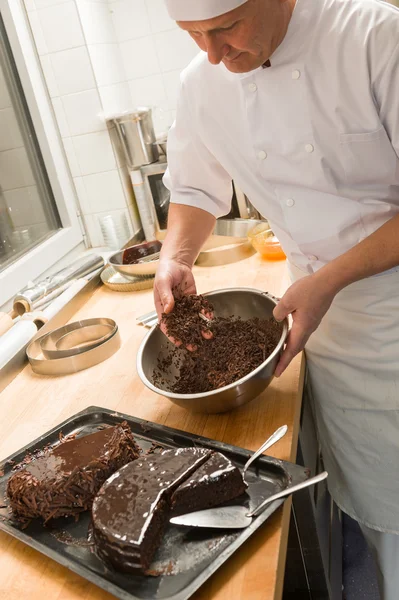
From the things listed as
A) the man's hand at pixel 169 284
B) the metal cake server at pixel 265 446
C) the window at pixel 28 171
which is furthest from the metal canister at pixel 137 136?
the metal cake server at pixel 265 446

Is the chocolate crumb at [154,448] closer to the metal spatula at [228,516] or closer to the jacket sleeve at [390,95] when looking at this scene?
the metal spatula at [228,516]

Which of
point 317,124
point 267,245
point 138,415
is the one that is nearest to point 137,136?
point 267,245

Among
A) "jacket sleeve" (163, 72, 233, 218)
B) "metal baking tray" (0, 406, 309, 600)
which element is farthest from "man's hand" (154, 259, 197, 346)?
"metal baking tray" (0, 406, 309, 600)

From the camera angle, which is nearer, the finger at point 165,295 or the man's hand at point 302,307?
the man's hand at point 302,307

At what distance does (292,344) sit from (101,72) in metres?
1.97

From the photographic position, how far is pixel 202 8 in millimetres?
1079

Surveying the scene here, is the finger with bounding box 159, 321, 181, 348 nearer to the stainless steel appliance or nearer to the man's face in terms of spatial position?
the man's face

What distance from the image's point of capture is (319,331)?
152 cm

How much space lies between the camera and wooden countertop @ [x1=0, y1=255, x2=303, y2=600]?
0.89 metres

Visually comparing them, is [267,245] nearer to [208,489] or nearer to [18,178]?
[18,178]

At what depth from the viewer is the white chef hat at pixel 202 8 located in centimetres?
107

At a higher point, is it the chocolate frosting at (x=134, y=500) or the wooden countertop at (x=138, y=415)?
the chocolate frosting at (x=134, y=500)

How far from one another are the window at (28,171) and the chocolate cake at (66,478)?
4.07 feet

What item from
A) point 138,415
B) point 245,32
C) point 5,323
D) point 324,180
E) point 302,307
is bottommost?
point 138,415
